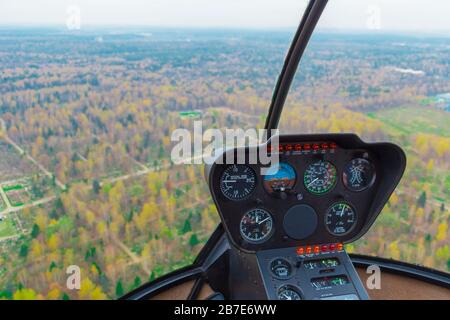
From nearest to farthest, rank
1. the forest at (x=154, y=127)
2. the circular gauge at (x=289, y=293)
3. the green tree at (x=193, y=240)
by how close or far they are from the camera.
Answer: the circular gauge at (x=289, y=293), the forest at (x=154, y=127), the green tree at (x=193, y=240)

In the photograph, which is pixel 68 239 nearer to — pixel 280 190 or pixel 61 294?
pixel 61 294

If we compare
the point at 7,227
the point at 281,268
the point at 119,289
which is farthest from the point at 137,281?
the point at 281,268

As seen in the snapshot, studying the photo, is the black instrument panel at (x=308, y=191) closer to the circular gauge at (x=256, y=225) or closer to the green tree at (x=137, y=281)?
the circular gauge at (x=256, y=225)

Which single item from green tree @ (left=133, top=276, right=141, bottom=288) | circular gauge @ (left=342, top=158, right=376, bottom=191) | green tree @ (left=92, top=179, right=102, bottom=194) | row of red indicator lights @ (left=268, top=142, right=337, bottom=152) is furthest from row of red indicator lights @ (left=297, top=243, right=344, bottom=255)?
green tree @ (left=92, top=179, right=102, bottom=194)

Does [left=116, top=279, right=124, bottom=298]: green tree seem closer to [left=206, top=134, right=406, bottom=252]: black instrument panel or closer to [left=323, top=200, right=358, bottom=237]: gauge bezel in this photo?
[left=206, top=134, right=406, bottom=252]: black instrument panel

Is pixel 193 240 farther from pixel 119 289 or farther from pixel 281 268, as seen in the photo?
pixel 281 268

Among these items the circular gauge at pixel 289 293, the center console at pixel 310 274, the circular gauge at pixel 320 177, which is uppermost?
the circular gauge at pixel 320 177

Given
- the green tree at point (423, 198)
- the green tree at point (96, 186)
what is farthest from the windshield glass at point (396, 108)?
the green tree at point (96, 186)
